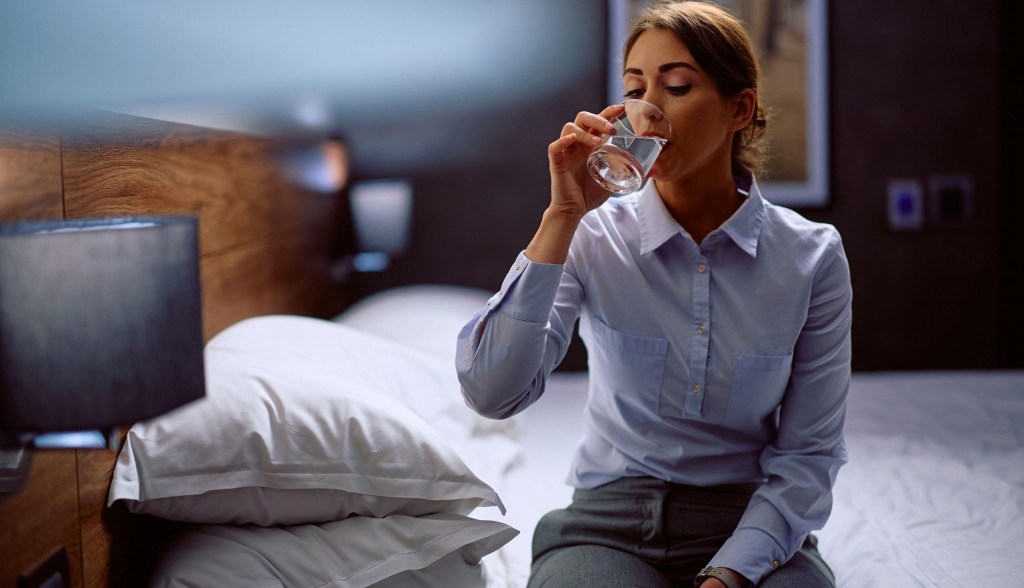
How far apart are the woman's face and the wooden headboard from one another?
711mm

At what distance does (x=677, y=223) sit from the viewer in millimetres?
1243

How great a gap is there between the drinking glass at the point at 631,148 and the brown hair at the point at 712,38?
11 centimetres

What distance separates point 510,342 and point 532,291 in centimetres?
7

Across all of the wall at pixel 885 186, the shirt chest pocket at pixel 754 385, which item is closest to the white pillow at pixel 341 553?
the shirt chest pocket at pixel 754 385

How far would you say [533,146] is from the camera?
3.08 meters

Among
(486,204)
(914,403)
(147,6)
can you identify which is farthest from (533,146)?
(147,6)

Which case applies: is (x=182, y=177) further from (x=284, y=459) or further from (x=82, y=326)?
(x=82, y=326)

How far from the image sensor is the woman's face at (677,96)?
117 cm

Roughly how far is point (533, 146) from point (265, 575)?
2.27 metres

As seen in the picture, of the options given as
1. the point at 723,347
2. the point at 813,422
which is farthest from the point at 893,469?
the point at 723,347

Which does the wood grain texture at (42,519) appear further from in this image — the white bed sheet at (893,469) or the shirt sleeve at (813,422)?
the shirt sleeve at (813,422)

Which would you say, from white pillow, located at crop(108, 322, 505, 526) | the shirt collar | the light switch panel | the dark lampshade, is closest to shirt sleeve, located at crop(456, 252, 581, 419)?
white pillow, located at crop(108, 322, 505, 526)

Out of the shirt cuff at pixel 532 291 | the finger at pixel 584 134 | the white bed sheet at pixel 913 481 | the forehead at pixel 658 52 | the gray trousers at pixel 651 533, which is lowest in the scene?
the white bed sheet at pixel 913 481

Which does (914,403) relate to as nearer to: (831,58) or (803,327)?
(803,327)
